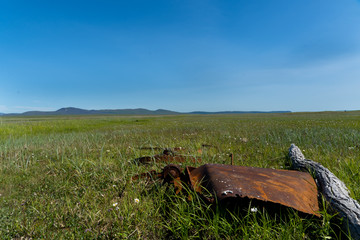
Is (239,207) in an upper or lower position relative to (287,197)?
lower

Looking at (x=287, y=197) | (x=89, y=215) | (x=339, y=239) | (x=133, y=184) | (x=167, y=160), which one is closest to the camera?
(x=339, y=239)

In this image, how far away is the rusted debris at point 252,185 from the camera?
160 centimetres

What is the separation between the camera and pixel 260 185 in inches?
68.7

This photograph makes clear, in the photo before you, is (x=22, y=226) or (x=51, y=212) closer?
(x=22, y=226)

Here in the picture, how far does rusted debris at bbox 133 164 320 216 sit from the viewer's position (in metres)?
1.60

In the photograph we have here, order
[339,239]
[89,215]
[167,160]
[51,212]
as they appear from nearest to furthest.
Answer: [339,239], [89,215], [51,212], [167,160]

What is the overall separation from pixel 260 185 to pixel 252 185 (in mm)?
84

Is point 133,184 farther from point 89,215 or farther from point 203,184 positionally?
point 203,184

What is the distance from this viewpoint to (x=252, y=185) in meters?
1.74

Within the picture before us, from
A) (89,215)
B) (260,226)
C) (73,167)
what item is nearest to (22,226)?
(89,215)

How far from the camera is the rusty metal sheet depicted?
159cm

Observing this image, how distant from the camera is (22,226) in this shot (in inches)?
74.7

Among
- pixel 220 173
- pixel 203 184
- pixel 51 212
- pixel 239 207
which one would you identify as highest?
pixel 220 173

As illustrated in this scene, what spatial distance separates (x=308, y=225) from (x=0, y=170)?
221 inches
